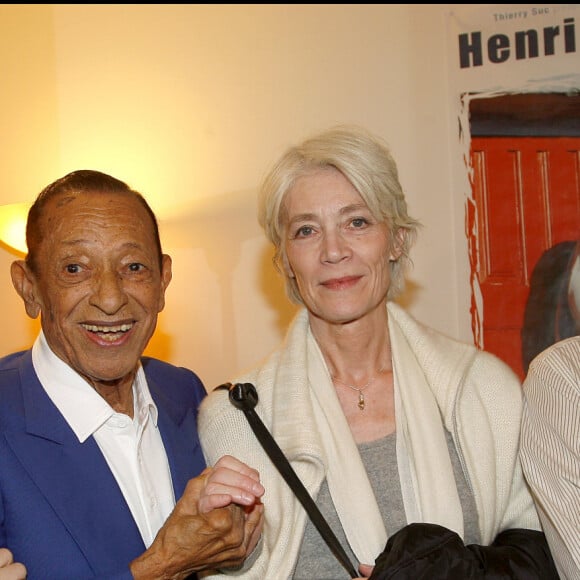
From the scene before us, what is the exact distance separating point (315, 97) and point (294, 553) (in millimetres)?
2177

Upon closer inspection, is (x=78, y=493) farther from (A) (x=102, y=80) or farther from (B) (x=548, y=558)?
(A) (x=102, y=80)

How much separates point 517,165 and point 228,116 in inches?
51.1

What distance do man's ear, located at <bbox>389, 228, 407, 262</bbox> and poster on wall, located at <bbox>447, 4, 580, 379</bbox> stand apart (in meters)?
1.03

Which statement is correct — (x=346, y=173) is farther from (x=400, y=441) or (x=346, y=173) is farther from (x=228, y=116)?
(x=228, y=116)

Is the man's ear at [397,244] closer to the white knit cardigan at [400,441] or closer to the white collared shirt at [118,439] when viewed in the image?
the white knit cardigan at [400,441]

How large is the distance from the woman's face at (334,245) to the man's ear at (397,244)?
0.09m

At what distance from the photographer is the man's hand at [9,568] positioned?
1655mm

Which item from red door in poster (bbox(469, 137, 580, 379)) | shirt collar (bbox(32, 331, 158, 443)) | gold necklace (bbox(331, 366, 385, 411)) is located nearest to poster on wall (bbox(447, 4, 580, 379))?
red door in poster (bbox(469, 137, 580, 379))

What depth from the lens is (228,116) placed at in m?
3.64

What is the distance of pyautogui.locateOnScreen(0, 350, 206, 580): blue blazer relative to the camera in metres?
1.79

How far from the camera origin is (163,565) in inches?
72.0

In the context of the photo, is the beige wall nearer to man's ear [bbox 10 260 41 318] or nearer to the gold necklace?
the gold necklace

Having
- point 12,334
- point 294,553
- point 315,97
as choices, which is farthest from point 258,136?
point 294,553

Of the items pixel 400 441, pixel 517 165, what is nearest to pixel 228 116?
pixel 517 165
